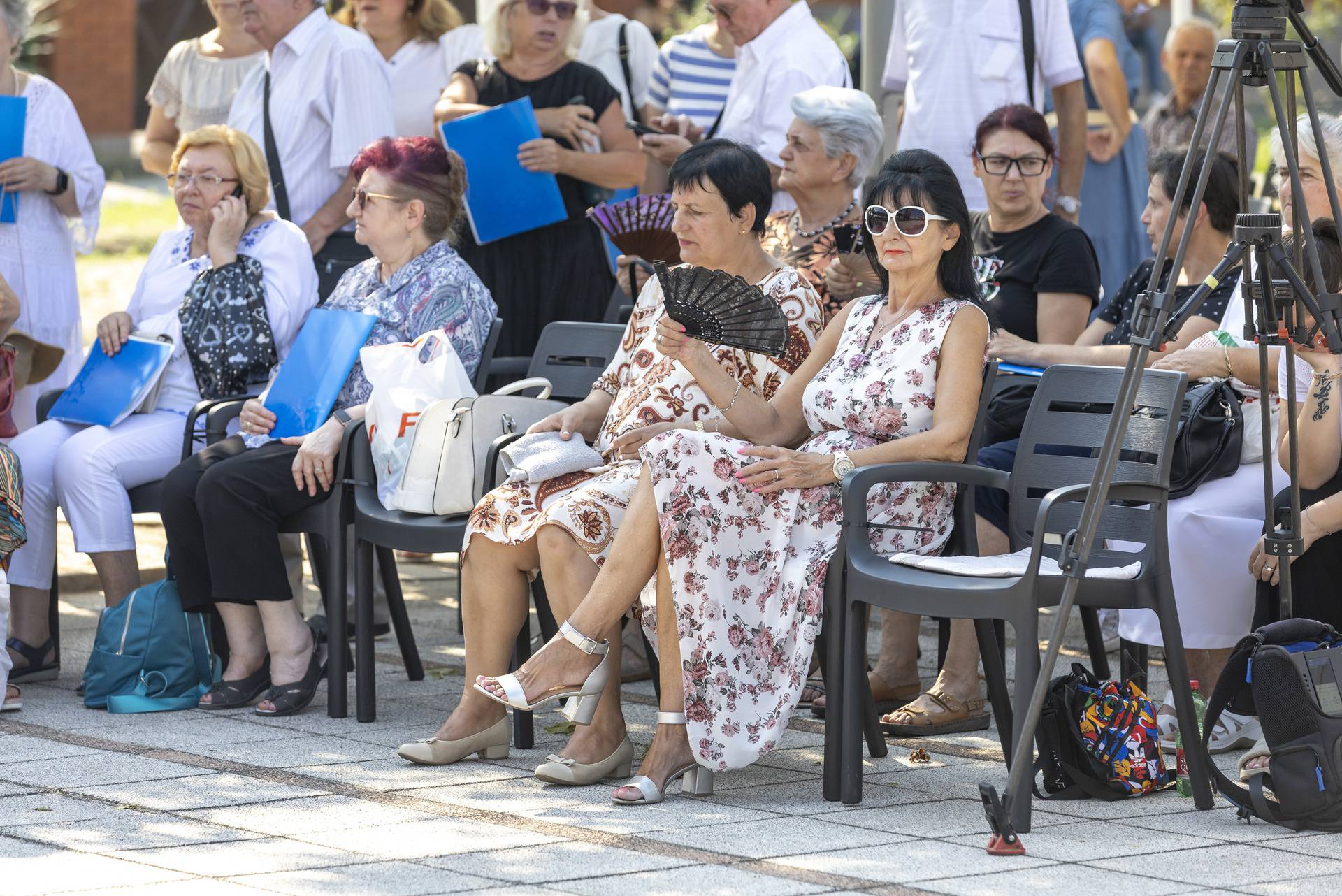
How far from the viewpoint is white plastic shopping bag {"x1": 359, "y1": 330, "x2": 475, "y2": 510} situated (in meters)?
5.25

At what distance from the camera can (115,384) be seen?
6.02 meters

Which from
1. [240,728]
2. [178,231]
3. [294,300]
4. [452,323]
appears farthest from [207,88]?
[240,728]

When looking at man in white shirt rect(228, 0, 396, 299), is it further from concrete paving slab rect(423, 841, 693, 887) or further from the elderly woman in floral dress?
concrete paving slab rect(423, 841, 693, 887)

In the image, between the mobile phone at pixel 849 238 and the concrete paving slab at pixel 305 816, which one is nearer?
the concrete paving slab at pixel 305 816

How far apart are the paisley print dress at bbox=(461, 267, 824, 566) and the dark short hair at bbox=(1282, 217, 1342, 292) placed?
1267 millimetres

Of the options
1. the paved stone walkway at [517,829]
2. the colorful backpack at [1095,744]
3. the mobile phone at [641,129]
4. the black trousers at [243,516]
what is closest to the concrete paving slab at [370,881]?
the paved stone walkway at [517,829]

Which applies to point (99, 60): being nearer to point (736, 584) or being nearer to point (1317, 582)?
point (736, 584)

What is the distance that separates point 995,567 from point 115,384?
3.07 meters

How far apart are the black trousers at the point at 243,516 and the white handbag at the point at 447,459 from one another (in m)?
0.44

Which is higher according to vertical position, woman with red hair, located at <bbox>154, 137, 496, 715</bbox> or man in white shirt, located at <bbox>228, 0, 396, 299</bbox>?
man in white shirt, located at <bbox>228, 0, 396, 299</bbox>

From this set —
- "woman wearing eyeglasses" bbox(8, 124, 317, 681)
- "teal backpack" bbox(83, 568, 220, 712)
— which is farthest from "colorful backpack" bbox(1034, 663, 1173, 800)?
"woman wearing eyeglasses" bbox(8, 124, 317, 681)

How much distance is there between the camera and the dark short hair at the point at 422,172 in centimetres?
574

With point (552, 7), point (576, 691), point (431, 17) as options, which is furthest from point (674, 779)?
point (431, 17)

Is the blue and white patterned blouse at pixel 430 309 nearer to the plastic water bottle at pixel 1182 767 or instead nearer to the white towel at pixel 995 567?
the white towel at pixel 995 567
